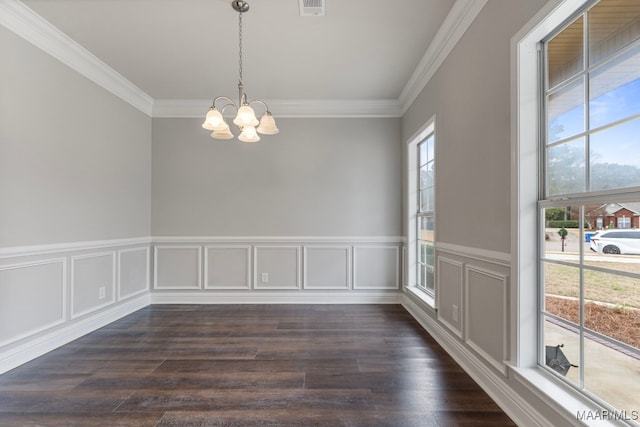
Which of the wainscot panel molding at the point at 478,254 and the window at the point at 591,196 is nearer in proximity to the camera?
the window at the point at 591,196

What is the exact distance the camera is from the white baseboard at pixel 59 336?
7.79 ft

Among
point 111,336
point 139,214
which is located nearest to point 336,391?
point 111,336

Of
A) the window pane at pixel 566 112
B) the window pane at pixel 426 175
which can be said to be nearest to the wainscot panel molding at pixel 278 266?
the window pane at pixel 426 175

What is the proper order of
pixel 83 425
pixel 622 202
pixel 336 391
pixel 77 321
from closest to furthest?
pixel 622 202 → pixel 83 425 → pixel 336 391 → pixel 77 321

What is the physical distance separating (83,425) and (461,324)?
2536mm

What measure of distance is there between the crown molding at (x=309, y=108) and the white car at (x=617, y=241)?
10.5 feet

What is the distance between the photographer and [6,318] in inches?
91.9

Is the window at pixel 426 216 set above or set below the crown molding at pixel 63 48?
below

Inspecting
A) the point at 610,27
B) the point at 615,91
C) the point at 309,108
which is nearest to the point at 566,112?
the point at 615,91

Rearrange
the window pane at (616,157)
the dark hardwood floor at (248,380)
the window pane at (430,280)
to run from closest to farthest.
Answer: the window pane at (616,157) → the dark hardwood floor at (248,380) → the window pane at (430,280)

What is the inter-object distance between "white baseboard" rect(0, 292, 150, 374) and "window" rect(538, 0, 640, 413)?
3.63 m

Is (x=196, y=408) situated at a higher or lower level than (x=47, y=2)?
lower

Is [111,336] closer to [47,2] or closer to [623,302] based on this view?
[47,2]

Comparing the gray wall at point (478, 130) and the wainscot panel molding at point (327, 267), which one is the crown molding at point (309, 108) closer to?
the gray wall at point (478, 130)
